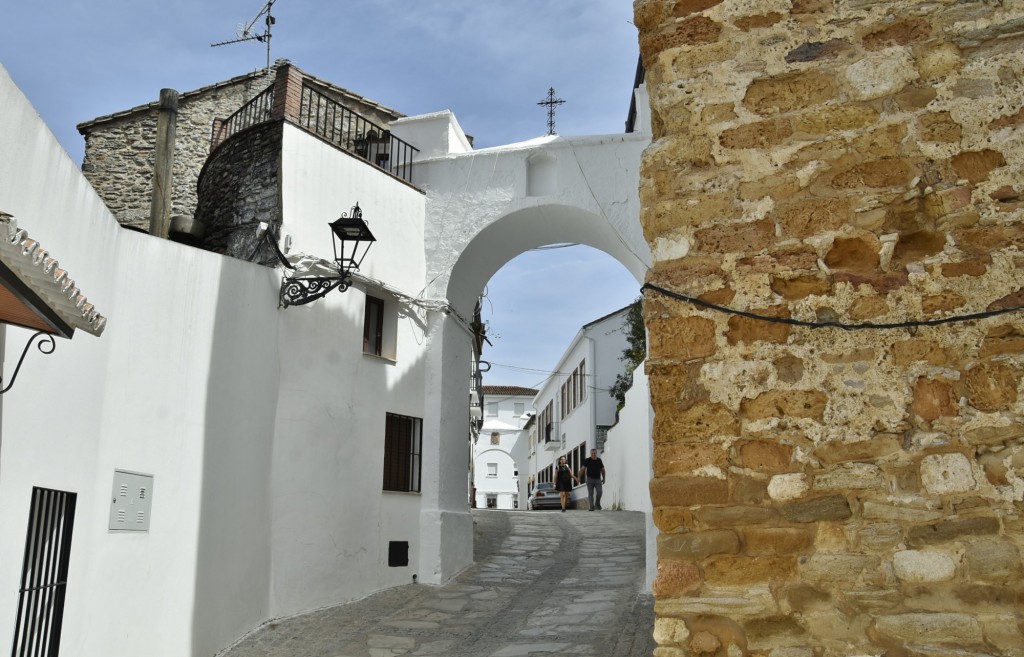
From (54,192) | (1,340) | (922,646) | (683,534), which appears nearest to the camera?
(922,646)

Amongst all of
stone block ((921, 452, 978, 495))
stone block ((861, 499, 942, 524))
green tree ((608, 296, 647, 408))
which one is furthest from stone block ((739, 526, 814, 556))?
green tree ((608, 296, 647, 408))

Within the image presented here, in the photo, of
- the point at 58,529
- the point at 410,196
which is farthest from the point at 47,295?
the point at 410,196

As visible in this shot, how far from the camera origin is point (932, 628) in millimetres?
3047

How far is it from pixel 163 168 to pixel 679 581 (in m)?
8.09

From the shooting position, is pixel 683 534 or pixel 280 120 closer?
pixel 683 534

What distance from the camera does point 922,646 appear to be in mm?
3039

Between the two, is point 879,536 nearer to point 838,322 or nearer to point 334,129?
point 838,322

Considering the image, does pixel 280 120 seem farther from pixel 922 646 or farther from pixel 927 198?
Answer: pixel 922 646

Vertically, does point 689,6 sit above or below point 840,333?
above

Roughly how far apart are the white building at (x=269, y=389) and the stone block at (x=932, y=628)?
160 inches

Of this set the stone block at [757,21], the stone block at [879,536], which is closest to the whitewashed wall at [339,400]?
the stone block at [757,21]

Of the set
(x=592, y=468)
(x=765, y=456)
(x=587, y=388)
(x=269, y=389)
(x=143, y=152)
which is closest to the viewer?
(x=765, y=456)

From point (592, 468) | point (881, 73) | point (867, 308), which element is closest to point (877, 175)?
point (881, 73)

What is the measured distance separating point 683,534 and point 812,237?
4.05ft
